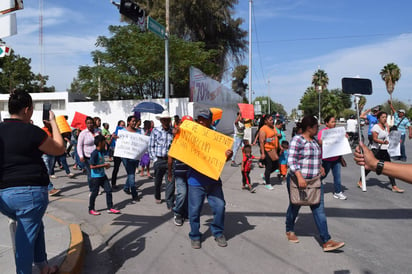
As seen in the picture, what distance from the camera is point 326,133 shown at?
21.7 feet

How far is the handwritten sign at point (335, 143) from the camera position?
20.9 ft

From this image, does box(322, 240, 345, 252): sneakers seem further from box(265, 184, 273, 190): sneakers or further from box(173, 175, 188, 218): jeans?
box(265, 184, 273, 190): sneakers

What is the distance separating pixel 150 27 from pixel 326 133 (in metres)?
7.31

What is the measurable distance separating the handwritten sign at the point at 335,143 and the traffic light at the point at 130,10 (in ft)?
21.1

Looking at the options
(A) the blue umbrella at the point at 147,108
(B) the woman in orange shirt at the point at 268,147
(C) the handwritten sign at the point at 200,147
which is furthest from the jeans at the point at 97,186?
(A) the blue umbrella at the point at 147,108

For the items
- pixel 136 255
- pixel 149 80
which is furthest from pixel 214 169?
pixel 149 80

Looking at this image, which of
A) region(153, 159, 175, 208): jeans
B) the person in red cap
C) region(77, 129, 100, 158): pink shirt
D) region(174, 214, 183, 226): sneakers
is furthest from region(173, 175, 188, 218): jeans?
region(77, 129, 100, 158): pink shirt

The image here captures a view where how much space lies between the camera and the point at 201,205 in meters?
4.25

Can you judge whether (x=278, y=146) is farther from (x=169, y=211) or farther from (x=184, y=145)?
(x=184, y=145)

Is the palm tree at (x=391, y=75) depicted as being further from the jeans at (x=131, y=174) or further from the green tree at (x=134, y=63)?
the jeans at (x=131, y=174)

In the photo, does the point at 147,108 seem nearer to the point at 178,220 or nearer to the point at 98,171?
the point at 98,171

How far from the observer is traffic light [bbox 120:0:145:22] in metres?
9.22

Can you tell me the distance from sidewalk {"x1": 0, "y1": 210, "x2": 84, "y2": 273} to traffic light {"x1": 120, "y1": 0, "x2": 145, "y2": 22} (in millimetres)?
6555

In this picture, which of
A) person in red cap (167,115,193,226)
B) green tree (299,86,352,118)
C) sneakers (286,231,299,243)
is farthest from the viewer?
green tree (299,86,352,118)
